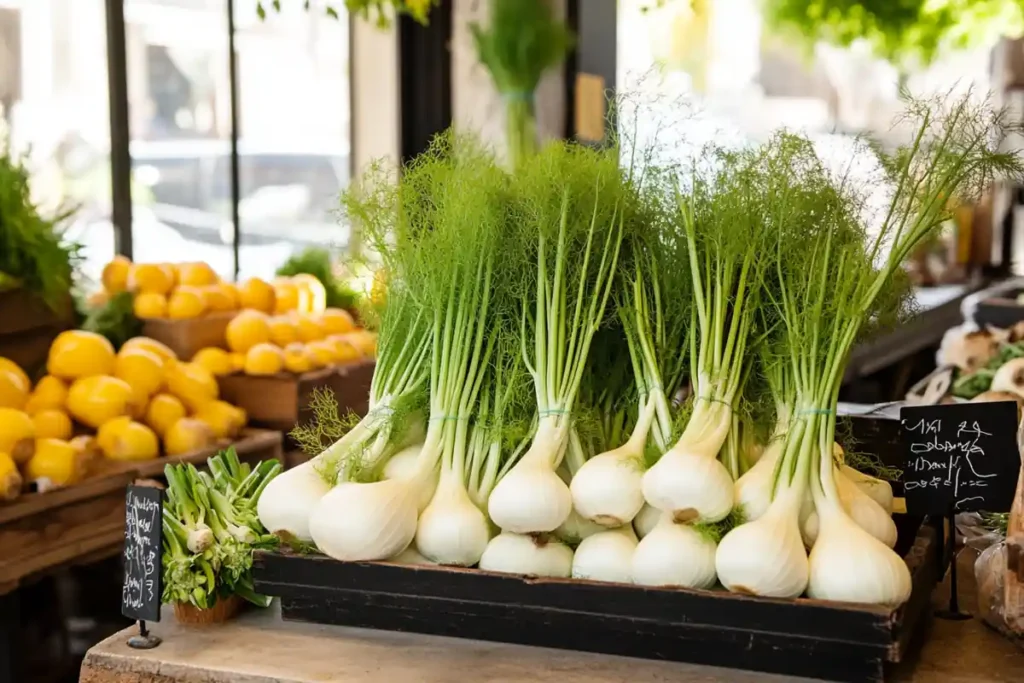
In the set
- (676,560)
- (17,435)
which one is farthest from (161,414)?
(676,560)

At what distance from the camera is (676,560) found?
120cm

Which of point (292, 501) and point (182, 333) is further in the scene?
point (182, 333)

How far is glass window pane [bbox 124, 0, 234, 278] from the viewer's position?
11.8 feet

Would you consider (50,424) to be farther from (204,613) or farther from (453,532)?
(453,532)

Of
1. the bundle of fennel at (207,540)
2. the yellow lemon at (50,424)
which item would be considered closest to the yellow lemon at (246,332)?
the yellow lemon at (50,424)

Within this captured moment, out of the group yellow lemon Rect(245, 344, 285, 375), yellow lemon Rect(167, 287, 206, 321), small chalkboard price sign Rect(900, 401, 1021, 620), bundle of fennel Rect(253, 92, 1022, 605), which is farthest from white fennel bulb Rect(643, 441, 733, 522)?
yellow lemon Rect(167, 287, 206, 321)

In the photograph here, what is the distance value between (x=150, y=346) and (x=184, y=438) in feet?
→ 0.80

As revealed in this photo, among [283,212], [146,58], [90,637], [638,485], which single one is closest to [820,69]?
[283,212]

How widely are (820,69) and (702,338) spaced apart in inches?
264

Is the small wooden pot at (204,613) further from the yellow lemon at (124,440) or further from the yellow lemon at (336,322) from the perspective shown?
the yellow lemon at (336,322)

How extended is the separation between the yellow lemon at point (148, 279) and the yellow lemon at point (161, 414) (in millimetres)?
431

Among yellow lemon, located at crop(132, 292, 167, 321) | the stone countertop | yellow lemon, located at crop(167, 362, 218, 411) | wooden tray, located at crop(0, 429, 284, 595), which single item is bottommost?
wooden tray, located at crop(0, 429, 284, 595)

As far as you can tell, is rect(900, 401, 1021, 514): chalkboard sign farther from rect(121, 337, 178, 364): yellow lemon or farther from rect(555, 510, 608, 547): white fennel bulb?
rect(121, 337, 178, 364): yellow lemon

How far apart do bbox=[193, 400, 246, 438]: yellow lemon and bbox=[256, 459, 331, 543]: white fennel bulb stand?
134 centimetres
